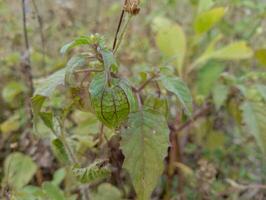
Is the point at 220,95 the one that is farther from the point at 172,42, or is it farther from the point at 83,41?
the point at 83,41

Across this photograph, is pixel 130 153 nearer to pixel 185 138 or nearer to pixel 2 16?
pixel 185 138

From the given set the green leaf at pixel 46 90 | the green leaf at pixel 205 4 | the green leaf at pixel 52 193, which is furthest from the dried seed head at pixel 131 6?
the green leaf at pixel 205 4

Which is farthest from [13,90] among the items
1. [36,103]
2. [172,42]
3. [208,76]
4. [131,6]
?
[131,6]

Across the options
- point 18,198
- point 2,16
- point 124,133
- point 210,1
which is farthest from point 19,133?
point 124,133

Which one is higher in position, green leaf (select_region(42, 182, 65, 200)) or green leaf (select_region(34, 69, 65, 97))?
green leaf (select_region(34, 69, 65, 97))

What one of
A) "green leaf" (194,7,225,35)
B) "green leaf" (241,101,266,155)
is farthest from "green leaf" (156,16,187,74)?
"green leaf" (241,101,266,155)

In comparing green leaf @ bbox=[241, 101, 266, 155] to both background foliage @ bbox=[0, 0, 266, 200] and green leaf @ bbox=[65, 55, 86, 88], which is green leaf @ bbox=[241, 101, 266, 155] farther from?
green leaf @ bbox=[65, 55, 86, 88]
